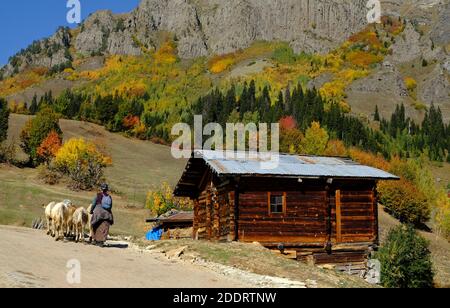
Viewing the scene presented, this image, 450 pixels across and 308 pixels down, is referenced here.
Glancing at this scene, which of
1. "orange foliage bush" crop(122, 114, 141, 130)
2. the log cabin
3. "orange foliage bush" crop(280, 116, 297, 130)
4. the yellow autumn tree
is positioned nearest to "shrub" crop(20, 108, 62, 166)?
"orange foliage bush" crop(122, 114, 141, 130)

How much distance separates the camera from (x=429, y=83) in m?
181

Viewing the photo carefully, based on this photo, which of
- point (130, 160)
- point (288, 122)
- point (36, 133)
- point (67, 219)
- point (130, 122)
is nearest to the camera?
point (67, 219)

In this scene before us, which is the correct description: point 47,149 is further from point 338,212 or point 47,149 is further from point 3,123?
point 338,212

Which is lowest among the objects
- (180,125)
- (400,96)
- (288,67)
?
(180,125)

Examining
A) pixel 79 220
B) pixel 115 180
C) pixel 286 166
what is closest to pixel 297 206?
pixel 286 166

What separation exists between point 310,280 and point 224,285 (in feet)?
11.4

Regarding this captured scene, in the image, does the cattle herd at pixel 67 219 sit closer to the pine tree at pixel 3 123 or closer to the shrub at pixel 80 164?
the shrub at pixel 80 164

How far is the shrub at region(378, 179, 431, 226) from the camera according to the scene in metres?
63.4

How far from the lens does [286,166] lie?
25562mm

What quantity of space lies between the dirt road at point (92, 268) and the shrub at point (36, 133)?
5981 centimetres

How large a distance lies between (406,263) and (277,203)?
6.44 metres

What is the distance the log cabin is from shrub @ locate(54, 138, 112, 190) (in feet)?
141
